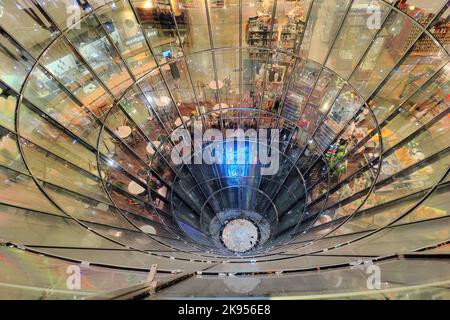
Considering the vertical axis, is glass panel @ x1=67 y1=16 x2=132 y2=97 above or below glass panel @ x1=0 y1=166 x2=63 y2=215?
above

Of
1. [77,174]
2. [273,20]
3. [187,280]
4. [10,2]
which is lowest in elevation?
[187,280]

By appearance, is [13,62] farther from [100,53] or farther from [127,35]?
[127,35]

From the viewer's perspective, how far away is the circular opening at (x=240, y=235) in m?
18.4

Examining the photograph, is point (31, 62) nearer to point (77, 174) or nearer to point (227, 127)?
point (77, 174)

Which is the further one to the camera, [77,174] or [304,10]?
[77,174]

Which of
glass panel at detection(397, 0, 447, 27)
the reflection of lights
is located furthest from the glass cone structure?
the reflection of lights

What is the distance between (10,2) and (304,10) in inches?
514

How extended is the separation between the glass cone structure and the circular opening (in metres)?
0.11

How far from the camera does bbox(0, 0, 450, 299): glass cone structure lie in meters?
8.91

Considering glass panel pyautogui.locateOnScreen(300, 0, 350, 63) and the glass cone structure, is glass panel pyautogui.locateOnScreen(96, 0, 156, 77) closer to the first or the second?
the glass cone structure

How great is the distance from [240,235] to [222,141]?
7215mm

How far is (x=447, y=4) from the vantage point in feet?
34.8

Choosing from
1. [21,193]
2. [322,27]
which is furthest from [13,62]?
[322,27]

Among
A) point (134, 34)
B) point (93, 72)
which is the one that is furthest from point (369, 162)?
point (93, 72)
